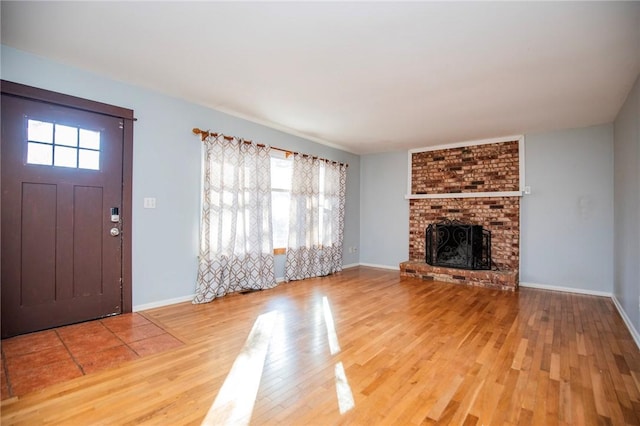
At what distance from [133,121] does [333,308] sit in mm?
3089

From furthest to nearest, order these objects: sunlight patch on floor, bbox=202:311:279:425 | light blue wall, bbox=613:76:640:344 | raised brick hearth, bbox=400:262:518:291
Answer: raised brick hearth, bbox=400:262:518:291 → light blue wall, bbox=613:76:640:344 → sunlight patch on floor, bbox=202:311:279:425

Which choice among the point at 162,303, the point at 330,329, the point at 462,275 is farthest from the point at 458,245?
the point at 162,303

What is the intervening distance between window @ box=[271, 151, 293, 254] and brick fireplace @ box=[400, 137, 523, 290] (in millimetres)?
2323

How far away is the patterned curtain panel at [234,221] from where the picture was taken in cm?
392

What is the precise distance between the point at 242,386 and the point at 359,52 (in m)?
2.69

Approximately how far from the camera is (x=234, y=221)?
4.15 m

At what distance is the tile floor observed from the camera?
2043 mm

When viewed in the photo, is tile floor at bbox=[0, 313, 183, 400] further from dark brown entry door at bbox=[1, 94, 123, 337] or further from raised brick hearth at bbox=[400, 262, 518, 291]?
raised brick hearth at bbox=[400, 262, 518, 291]

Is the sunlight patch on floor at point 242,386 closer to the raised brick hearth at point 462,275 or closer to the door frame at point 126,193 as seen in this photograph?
the door frame at point 126,193

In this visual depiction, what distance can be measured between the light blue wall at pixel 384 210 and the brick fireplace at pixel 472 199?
0.61ft

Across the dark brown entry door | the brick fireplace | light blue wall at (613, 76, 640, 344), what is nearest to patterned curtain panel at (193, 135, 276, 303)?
the dark brown entry door

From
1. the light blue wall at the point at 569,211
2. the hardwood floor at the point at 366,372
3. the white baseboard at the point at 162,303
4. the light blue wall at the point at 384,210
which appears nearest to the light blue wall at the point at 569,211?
the light blue wall at the point at 569,211

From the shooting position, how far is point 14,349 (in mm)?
2438

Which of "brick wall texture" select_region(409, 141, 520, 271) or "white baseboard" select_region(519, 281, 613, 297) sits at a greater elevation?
"brick wall texture" select_region(409, 141, 520, 271)
